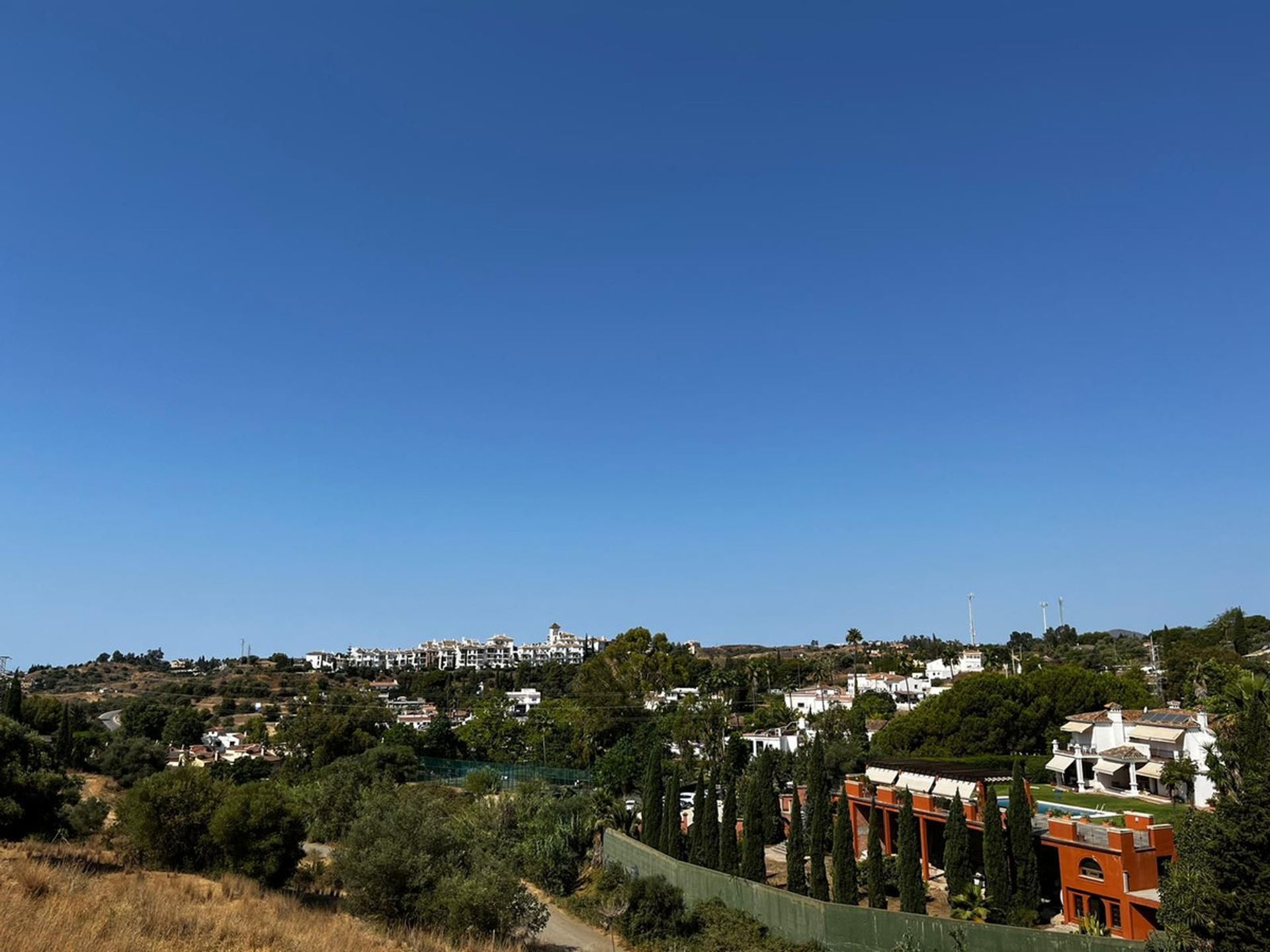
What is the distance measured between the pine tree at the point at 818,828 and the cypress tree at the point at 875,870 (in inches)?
61.6

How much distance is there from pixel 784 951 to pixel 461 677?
10329 cm

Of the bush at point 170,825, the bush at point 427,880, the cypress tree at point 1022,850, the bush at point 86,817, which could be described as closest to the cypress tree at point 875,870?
the cypress tree at point 1022,850

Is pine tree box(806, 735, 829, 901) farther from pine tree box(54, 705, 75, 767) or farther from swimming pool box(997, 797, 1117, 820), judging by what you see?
pine tree box(54, 705, 75, 767)

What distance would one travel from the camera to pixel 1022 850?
1011 inches

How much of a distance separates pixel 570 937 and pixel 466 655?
5919 inches

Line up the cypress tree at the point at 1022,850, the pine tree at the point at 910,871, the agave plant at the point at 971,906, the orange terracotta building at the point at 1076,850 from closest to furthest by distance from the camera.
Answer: the orange terracotta building at the point at 1076,850, the agave plant at the point at 971,906, the cypress tree at the point at 1022,850, the pine tree at the point at 910,871

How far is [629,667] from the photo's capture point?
69.8m

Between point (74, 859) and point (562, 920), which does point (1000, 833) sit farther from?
point (74, 859)

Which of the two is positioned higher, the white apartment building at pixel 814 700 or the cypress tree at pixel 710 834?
the white apartment building at pixel 814 700

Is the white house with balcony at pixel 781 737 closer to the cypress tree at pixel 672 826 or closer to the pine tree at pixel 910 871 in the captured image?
the cypress tree at pixel 672 826

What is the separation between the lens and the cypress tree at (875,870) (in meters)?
26.7

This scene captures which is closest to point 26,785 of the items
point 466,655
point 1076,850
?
point 1076,850

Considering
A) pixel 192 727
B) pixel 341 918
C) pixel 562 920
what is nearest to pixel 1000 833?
pixel 562 920

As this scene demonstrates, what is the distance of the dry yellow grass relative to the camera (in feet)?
36.1
